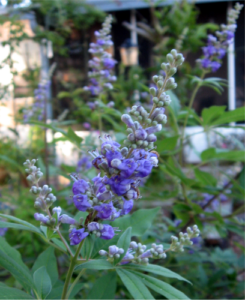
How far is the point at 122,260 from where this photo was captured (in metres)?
0.97

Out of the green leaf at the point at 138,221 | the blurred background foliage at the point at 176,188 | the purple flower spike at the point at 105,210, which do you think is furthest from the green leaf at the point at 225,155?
the purple flower spike at the point at 105,210

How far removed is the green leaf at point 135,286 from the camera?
839 millimetres

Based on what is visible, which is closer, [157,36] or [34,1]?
[34,1]

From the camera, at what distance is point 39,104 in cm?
299

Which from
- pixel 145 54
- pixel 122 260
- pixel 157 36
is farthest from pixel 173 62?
pixel 145 54

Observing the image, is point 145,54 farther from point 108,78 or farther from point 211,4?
point 108,78

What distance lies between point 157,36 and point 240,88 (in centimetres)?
483

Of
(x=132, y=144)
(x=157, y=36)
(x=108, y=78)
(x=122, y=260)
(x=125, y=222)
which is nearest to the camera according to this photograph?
(x=132, y=144)

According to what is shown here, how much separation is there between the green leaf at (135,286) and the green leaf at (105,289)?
0.85ft

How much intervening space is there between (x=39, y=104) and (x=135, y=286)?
2433mm

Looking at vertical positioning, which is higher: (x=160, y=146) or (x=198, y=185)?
(x=160, y=146)

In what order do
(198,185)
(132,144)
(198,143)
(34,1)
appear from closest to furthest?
(132,144) < (198,185) < (34,1) < (198,143)

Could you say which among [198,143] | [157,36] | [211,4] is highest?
[211,4]

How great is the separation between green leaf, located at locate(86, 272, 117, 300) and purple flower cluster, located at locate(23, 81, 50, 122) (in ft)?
6.55
